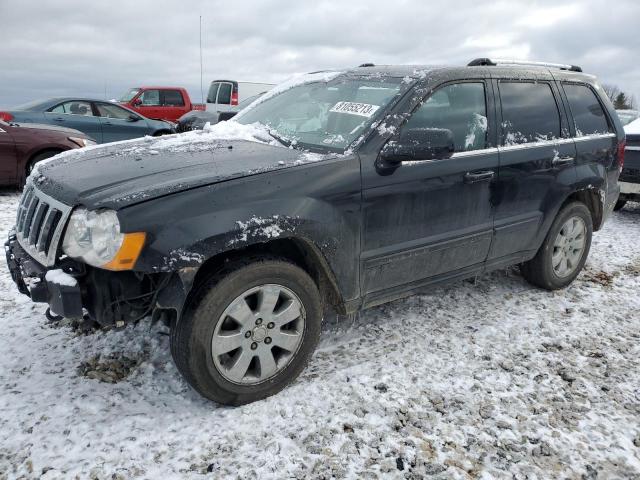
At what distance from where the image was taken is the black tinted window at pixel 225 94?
1745cm

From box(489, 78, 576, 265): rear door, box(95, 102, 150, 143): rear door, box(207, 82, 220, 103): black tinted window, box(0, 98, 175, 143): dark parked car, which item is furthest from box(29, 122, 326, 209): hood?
box(207, 82, 220, 103): black tinted window

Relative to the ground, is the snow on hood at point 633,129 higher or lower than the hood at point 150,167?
higher

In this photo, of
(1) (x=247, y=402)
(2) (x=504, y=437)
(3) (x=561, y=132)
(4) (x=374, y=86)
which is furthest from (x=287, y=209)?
(3) (x=561, y=132)

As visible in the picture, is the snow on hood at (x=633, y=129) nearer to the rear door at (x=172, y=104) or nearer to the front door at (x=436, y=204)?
the front door at (x=436, y=204)

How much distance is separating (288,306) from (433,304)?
1641 mm

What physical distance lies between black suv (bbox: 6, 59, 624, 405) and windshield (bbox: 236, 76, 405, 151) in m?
0.01

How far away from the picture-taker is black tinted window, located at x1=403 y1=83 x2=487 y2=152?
304 cm

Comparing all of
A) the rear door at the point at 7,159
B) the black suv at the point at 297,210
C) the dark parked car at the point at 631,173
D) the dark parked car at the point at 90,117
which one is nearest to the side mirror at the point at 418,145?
the black suv at the point at 297,210

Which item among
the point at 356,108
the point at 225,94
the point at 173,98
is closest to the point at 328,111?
the point at 356,108

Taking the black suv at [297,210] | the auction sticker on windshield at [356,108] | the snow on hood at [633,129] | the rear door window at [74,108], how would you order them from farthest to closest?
1. the rear door window at [74,108]
2. the snow on hood at [633,129]
3. the auction sticker on windshield at [356,108]
4. the black suv at [297,210]

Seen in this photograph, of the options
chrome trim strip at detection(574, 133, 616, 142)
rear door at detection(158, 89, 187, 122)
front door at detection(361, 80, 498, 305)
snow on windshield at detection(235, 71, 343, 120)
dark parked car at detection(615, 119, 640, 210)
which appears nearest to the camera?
front door at detection(361, 80, 498, 305)

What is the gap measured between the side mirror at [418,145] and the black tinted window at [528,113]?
903 mm

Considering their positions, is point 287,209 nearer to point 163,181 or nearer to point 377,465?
point 163,181

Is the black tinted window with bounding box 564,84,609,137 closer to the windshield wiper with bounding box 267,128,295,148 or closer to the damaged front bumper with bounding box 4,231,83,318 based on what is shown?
the windshield wiper with bounding box 267,128,295,148
